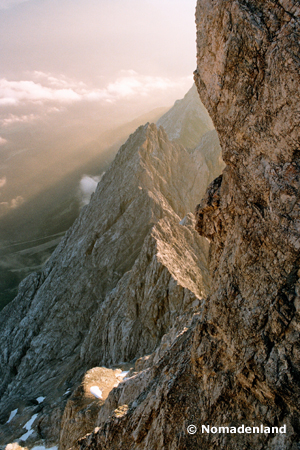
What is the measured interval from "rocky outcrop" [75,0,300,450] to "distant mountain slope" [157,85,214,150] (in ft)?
350

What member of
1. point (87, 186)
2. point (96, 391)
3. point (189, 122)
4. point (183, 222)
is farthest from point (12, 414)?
point (87, 186)

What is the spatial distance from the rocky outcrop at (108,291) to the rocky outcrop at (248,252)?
1439cm

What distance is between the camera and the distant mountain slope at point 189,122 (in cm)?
12256

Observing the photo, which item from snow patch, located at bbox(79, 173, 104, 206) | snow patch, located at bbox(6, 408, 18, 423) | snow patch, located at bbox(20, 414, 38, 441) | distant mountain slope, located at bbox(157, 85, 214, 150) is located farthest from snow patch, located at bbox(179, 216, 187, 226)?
snow patch, located at bbox(79, 173, 104, 206)

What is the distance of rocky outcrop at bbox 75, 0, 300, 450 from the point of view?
11367 mm

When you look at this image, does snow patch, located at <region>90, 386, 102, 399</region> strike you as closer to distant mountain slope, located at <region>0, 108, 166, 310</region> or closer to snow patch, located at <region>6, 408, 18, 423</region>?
snow patch, located at <region>6, 408, 18, 423</region>

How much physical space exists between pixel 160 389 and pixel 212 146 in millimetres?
82641

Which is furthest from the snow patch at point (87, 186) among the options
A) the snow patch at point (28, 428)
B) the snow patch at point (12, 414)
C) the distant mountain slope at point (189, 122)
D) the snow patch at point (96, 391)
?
the snow patch at point (96, 391)

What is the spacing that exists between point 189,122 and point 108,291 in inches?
3816

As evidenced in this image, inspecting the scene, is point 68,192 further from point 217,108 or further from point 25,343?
point 217,108

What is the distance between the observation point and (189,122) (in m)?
130

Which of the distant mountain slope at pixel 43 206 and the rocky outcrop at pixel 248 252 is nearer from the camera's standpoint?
the rocky outcrop at pixel 248 252

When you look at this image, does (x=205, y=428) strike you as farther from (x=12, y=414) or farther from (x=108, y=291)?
(x=108, y=291)

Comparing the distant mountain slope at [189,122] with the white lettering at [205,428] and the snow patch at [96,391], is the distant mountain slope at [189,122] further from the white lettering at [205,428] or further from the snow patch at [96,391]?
the white lettering at [205,428]
